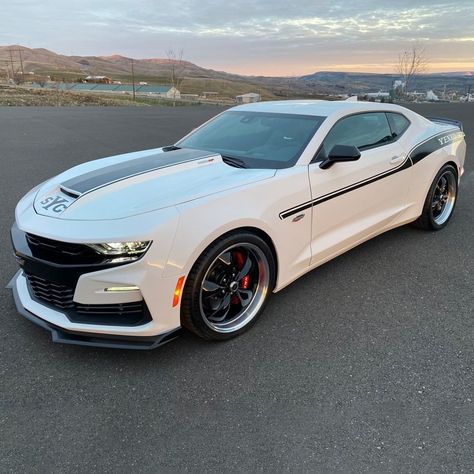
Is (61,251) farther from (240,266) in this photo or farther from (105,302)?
(240,266)

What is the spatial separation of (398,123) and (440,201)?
3.90ft

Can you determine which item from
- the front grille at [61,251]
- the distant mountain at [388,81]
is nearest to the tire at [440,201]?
the front grille at [61,251]

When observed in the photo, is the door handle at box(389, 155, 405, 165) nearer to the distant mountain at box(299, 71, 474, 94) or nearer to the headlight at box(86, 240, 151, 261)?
the headlight at box(86, 240, 151, 261)

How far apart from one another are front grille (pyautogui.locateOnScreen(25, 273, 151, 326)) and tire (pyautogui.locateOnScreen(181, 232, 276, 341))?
0.27 metres

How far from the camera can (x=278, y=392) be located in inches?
98.2

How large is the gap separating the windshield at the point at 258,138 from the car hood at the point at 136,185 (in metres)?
0.22

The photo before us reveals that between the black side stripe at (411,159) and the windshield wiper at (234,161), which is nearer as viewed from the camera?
the black side stripe at (411,159)

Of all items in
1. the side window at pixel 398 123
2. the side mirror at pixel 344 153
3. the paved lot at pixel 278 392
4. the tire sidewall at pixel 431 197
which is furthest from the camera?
the tire sidewall at pixel 431 197

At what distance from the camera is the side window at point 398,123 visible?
4.46 meters

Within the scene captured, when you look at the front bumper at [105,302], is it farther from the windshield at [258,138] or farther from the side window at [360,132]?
the side window at [360,132]

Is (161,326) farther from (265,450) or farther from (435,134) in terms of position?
(435,134)

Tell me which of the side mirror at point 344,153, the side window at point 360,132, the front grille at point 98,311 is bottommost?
the front grille at point 98,311

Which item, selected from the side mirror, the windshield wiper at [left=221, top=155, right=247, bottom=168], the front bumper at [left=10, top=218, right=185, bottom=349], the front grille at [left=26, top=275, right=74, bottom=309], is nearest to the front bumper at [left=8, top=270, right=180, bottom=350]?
the front bumper at [left=10, top=218, right=185, bottom=349]

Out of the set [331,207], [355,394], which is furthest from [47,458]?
[331,207]
